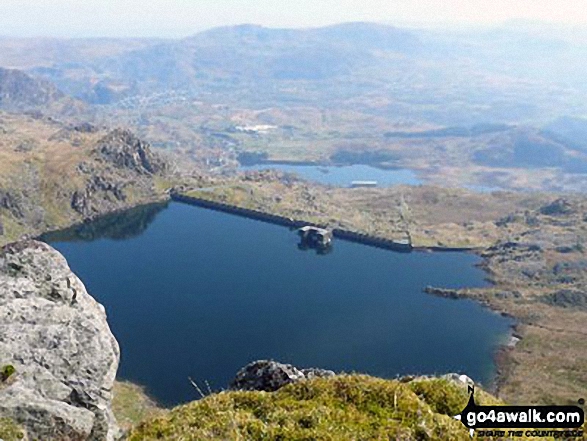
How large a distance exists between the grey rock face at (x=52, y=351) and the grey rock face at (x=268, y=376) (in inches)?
284

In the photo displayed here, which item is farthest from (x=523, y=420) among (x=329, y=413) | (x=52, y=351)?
(x=52, y=351)

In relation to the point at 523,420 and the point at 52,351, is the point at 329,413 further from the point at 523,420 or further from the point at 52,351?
the point at 52,351

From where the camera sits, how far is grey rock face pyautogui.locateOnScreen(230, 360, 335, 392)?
1256 inches

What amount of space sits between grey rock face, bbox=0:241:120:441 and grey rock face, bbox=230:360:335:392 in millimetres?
7210

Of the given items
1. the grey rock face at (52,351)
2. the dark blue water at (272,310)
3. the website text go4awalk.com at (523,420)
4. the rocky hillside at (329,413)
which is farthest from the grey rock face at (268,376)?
the dark blue water at (272,310)

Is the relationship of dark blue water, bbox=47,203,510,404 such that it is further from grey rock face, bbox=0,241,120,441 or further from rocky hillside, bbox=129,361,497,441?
rocky hillside, bbox=129,361,497,441

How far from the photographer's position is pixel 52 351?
35062 mm

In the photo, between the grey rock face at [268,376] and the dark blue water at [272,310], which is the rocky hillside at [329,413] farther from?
the dark blue water at [272,310]

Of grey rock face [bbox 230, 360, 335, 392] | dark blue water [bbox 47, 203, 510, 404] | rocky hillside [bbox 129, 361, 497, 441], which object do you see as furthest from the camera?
dark blue water [bbox 47, 203, 510, 404]

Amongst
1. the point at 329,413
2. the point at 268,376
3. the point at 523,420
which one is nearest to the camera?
the point at 523,420

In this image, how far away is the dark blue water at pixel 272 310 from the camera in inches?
4616

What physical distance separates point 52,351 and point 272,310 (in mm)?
108803

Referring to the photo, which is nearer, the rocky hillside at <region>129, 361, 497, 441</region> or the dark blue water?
the rocky hillside at <region>129, 361, 497, 441</region>

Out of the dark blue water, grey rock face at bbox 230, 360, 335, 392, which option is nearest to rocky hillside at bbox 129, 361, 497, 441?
grey rock face at bbox 230, 360, 335, 392
